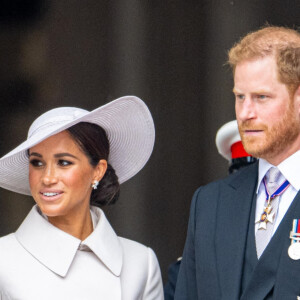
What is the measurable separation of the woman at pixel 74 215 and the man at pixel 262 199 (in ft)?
1.12

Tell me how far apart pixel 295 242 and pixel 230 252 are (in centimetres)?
26

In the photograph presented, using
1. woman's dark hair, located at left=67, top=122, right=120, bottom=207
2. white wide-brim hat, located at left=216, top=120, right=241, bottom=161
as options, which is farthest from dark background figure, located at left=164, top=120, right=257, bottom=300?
woman's dark hair, located at left=67, top=122, right=120, bottom=207

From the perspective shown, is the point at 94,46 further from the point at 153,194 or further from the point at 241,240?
the point at 241,240

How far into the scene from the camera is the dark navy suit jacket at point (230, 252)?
3371mm

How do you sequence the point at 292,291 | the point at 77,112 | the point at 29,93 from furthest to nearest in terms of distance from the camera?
the point at 29,93 → the point at 77,112 → the point at 292,291

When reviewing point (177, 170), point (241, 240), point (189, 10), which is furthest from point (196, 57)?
point (241, 240)

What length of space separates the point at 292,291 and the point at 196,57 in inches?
92.0

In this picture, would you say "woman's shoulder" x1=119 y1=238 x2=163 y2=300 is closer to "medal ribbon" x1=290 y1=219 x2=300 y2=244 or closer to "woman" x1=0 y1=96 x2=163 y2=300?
"woman" x1=0 y1=96 x2=163 y2=300

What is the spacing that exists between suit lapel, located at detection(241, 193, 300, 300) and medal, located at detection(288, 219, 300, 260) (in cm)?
2

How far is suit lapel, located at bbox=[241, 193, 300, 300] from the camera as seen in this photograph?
11.0 ft

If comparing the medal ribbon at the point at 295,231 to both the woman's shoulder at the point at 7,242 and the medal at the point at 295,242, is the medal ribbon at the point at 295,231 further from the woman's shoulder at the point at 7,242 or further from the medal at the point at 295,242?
the woman's shoulder at the point at 7,242

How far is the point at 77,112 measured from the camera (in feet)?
12.4

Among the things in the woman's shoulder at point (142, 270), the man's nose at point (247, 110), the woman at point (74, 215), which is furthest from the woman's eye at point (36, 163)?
the man's nose at point (247, 110)

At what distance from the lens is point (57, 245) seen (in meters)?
3.69
